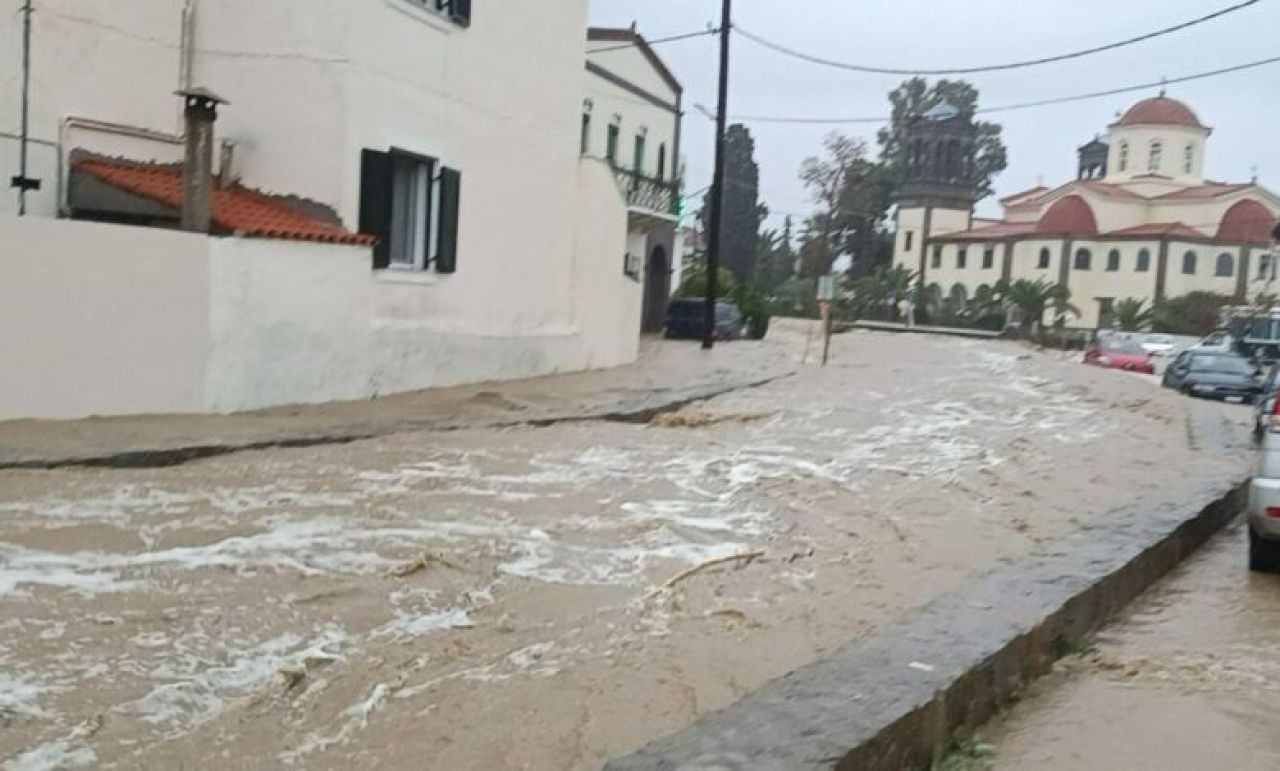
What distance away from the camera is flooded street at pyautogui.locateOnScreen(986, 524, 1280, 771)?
5.28m

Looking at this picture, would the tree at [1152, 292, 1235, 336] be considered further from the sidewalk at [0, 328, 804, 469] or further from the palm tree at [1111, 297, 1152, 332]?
the sidewalk at [0, 328, 804, 469]

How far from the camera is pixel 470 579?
7.82 meters

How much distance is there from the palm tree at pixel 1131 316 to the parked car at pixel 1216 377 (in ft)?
114

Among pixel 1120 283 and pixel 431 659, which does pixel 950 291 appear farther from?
pixel 431 659

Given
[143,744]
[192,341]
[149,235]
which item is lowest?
A: [143,744]

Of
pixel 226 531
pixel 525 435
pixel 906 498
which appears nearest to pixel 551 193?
pixel 525 435

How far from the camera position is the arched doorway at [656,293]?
4000cm

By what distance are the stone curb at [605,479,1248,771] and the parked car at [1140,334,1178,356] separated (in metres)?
40.7

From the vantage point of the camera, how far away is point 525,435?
564 inches

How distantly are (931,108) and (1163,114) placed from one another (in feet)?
72.3

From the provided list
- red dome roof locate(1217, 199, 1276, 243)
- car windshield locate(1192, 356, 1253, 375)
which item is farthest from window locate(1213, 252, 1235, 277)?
car windshield locate(1192, 356, 1253, 375)

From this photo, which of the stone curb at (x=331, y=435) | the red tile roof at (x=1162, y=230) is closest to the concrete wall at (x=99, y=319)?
the stone curb at (x=331, y=435)

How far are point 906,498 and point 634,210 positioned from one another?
20.2m

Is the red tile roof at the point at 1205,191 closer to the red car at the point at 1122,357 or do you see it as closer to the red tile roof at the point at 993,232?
the red tile roof at the point at 993,232
